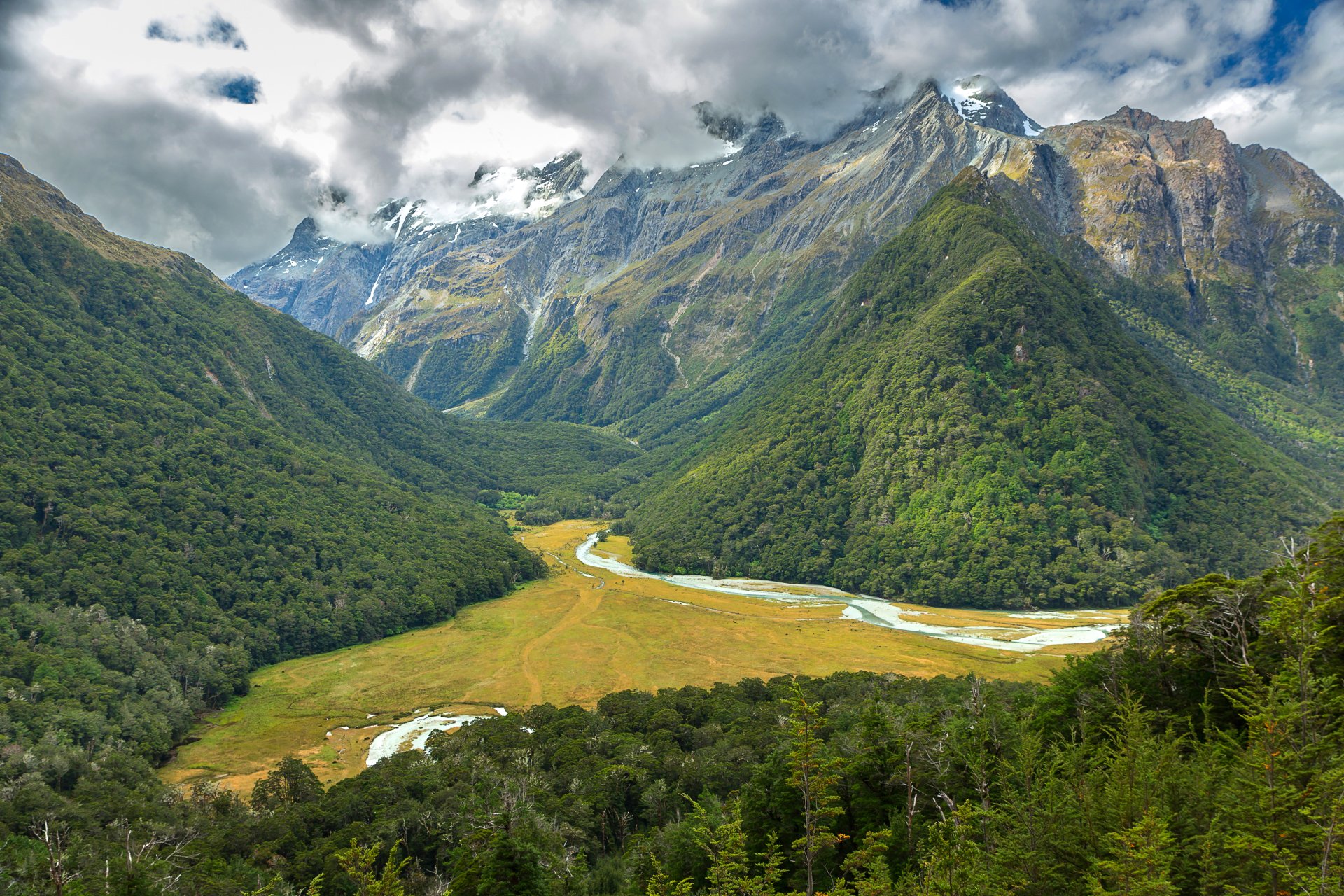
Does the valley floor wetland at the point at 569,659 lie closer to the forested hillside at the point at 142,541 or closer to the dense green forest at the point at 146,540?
the forested hillside at the point at 142,541

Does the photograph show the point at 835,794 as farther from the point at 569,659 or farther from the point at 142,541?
the point at 142,541

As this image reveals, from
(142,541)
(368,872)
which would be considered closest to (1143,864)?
(368,872)

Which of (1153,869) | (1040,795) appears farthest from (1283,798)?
(1040,795)

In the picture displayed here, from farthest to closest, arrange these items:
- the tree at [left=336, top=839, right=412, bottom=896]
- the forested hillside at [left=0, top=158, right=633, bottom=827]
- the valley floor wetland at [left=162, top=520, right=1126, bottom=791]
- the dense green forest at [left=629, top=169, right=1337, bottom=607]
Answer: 1. the dense green forest at [left=629, top=169, right=1337, bottom=607]
2. the valley floor wetland at [left=162, top=520, right=1126, bottom=791]
3. the forested hillside at [left=0, top=158, right=633, bottom=827]
4. the tree at [left=336, top=839, right=412, bottom=896]

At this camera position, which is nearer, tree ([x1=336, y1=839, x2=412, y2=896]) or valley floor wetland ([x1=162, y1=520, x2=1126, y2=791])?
tree ([x1=336, y1=839, x2=412, y2=896])

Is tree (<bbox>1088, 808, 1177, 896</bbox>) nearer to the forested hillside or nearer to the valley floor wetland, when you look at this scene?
the forested hillside

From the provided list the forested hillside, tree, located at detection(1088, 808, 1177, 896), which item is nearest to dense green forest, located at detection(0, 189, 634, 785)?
the forested hillside

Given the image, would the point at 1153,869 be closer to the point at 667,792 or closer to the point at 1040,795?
the point at 1040,795

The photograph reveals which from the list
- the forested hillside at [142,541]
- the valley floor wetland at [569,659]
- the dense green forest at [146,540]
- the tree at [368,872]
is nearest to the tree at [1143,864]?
the tree at [368,872]
